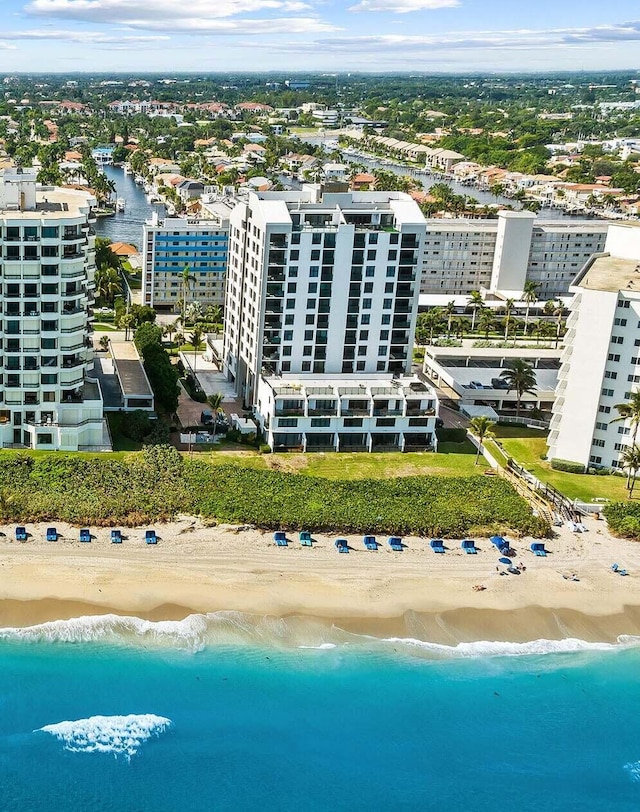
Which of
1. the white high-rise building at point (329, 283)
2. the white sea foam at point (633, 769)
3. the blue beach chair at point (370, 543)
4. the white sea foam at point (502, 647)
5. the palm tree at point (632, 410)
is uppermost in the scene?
the white high-rise building at point (329, 283)

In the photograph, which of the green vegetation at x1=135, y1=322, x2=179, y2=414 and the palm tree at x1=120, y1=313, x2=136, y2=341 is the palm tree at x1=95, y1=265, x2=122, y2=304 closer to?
the palm tree at x1=120, y1=313, x2=136, y2=341

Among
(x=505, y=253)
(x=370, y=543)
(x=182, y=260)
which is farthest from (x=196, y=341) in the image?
(x=505, y=253)

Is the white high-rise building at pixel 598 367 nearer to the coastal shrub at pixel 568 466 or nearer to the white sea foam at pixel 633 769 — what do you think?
the coastal shrub at pixel 568 466

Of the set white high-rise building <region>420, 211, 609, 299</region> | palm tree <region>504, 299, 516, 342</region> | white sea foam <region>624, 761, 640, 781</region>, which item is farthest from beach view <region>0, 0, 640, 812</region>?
white high-rise building <region>420, 211, 609, 299</region>

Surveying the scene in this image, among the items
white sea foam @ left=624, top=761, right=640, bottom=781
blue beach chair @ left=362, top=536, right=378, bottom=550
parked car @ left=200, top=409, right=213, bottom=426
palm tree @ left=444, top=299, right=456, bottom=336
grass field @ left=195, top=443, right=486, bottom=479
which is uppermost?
palm tree @ left=444, top=299, right=456, bottom=336

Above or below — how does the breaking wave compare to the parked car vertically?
below

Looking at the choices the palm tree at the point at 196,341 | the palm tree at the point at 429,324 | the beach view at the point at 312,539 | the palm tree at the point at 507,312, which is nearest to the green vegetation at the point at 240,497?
the beach view at the point at 312,539

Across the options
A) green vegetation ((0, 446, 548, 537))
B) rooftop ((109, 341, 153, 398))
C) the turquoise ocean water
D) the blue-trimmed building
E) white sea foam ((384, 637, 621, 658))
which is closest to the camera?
the turquoise ocean water

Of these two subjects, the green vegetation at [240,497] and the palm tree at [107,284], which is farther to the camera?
the palm tree at [107,284]
